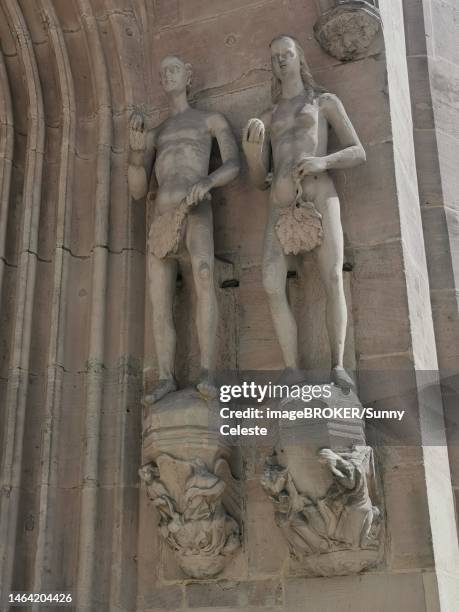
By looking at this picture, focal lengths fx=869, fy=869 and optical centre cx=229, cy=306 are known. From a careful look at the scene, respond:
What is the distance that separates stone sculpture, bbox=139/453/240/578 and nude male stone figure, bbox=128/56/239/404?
0.40 metres

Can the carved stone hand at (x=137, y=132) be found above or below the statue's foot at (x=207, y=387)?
above

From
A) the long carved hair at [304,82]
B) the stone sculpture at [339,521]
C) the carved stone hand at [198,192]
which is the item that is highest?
the long carved hair at [304,82]

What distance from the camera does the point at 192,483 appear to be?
Result: 4.21m

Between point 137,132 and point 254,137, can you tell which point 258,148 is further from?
point 137,132

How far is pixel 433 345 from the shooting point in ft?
16.1

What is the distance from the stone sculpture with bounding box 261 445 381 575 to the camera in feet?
13.0

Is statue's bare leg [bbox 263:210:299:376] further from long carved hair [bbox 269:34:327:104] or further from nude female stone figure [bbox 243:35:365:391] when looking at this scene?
long carved hair [bbox 269:34:327:104]

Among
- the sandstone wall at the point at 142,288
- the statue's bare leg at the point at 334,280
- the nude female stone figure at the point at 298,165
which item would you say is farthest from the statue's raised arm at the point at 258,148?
the statue's bare leg at the point at 334,280

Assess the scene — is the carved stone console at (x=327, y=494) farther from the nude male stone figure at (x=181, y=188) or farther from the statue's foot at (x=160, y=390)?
the statue's foot at (x=160, y=390)

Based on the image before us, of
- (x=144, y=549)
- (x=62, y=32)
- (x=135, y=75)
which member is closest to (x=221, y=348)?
(x=144, y=549)

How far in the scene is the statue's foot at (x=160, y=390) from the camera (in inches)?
177

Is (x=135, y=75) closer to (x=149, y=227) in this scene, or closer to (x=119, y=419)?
(x=149, y=227)

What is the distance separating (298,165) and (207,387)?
125cm

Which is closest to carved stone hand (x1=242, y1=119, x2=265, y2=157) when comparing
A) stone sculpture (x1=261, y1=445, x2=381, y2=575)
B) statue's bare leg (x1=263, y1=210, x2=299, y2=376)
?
statue's bare leg (x1=263, y1=210, x2=299, y2=376)
